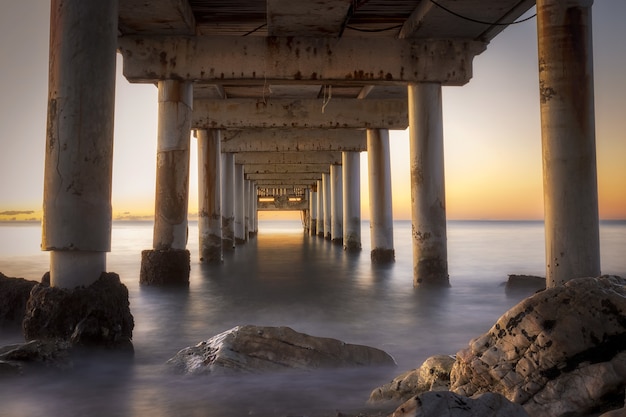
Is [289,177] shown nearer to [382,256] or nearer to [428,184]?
[382,256]

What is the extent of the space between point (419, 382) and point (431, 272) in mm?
6434

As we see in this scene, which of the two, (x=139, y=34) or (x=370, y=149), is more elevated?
(x=139, y=34)

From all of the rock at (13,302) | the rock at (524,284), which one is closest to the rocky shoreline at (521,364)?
the rock at (13,302)

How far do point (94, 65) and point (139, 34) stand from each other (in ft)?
15.8

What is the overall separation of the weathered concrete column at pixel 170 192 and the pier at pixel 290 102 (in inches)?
1.0

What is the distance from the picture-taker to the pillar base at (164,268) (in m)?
9.46

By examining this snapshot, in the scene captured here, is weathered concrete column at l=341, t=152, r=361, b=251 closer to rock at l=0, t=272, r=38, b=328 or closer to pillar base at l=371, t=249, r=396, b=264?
pillar base at l=371, t=249, r=396, b=264

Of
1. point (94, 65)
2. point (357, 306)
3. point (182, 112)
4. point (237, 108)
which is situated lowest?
point (357, 306)

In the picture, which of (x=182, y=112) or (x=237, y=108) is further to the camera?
(x=237, y=108)

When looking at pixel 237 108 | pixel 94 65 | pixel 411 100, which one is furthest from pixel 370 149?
pixel 94 65

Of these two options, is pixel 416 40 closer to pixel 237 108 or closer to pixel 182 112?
pixel 182 112

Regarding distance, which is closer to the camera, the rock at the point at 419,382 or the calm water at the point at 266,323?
the rock at the point at 419,382

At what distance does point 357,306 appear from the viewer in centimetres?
809

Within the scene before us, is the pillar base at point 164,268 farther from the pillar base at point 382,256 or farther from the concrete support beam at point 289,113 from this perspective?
the pillar base at point 382,256
